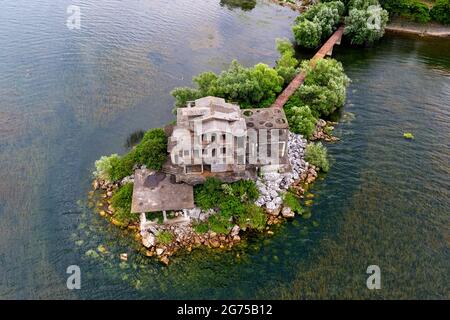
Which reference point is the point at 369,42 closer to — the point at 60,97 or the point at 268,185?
the point at 268,185

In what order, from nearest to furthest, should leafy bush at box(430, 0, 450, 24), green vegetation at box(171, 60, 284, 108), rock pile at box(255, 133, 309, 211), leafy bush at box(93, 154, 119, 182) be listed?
rock pile at box(255, 133, 309, 211), leafy bush at box(93, 154, 119, 182), green vegetation at box(171, 60, 284, 108), leafy bush at box(430, 0, 450, 24)

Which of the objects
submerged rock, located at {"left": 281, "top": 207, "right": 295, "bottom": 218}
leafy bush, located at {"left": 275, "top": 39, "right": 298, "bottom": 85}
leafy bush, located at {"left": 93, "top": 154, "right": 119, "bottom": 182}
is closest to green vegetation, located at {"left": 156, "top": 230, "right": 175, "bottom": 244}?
leafy bush, located at {"left": 93, "top": 154, "right": 119, "bottom": 182}

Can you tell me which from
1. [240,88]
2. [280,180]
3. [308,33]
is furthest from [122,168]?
[308,33]

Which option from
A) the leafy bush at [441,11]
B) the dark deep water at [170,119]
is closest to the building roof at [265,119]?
the dark deep water at [170,119]

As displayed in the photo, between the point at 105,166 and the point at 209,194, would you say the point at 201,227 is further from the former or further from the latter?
the point at 105,166

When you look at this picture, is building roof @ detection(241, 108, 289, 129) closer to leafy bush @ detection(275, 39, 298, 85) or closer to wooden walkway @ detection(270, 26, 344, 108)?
wooden walkway @ detection(270, 26, 344, 108)

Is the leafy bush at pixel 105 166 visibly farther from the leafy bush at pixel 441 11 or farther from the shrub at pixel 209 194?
the leafy bush at pixel 441 11

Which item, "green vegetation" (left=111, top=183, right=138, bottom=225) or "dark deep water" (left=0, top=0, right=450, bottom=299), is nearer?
"dark deep water" (left=0, top=0, right=450, bottom=299)

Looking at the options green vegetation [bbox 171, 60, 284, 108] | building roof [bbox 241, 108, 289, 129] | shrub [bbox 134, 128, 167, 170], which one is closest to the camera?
shrub [bbox 134, 128, 167, 170]

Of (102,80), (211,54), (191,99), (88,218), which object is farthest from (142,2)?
(88,218)
